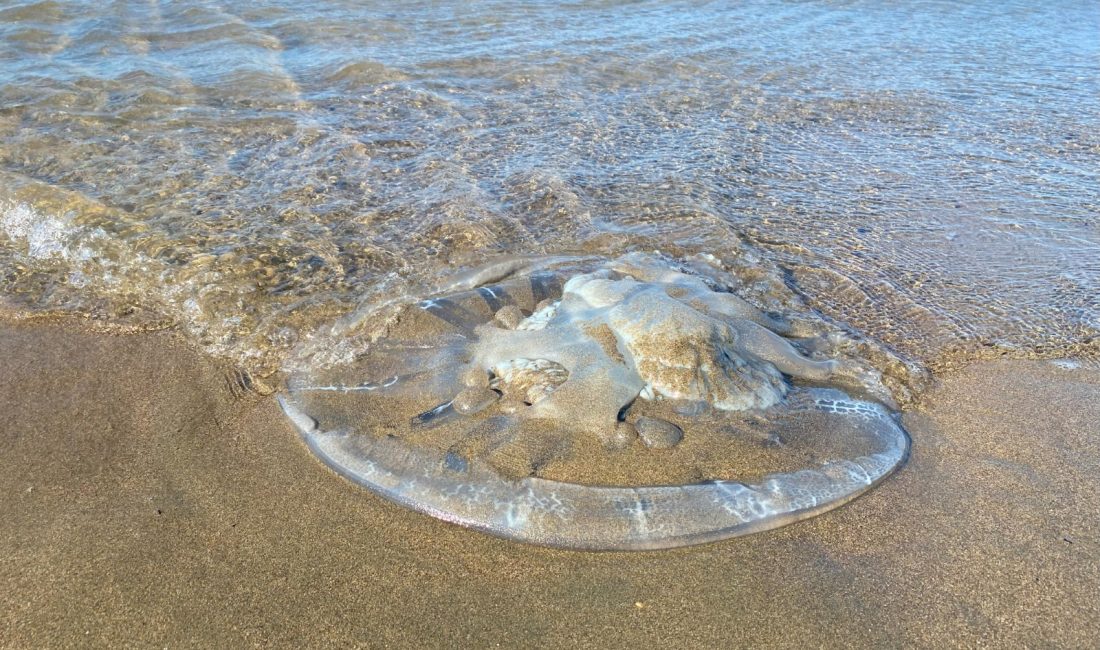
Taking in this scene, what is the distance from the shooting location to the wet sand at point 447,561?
77.7 inches

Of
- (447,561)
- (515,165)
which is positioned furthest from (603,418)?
(515,165)

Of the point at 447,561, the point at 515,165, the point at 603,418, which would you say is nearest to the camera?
the point at 447,561

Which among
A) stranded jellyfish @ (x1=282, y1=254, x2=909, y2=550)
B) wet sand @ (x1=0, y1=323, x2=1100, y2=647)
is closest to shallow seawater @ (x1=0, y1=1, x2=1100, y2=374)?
stranded jellyfish @ (x1=282, y1=254, x2=909, y2=550)

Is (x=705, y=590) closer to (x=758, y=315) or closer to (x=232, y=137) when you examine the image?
(x=758, y=315)

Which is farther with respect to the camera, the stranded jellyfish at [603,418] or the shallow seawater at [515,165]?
the shallow seawater at [515,165]

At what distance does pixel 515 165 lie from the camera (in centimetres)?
529

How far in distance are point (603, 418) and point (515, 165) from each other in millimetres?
3090

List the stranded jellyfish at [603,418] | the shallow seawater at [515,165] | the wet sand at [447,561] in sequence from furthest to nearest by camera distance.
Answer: the shallow seawater at [515,165] < the stranded jellyfish at [603,418] < the wet sand at [447,561]

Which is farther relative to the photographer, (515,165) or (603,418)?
(515,165)

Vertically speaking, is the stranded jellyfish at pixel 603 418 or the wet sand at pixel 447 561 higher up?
the stranded jellyfish at pixel 603 418

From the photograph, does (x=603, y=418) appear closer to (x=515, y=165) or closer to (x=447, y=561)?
(x=447, y=561)

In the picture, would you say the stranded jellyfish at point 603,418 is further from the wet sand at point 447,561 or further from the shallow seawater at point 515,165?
the shallow seawater at point 515,165

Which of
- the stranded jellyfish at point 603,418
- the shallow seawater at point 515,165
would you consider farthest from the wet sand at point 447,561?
the shallow seawater at point 515,165

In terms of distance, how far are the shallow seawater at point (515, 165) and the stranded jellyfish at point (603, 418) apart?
60 centimetres
